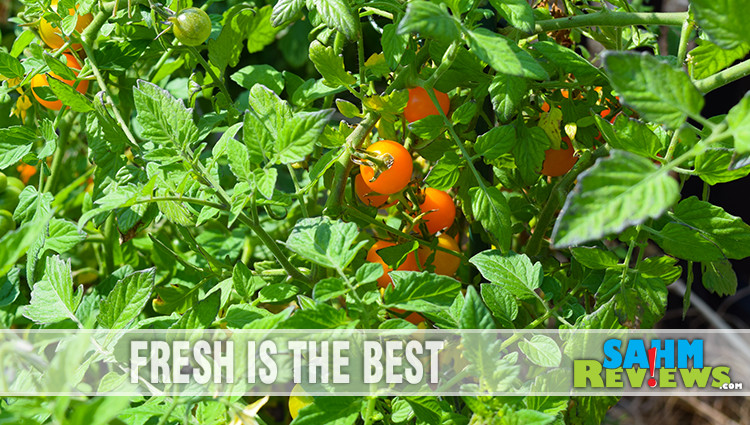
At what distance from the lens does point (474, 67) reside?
46cm

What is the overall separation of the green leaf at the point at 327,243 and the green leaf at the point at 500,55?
129 mm

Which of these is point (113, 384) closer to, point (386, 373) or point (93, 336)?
point (93, 336)

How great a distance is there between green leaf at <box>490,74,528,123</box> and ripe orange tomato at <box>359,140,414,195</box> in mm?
88

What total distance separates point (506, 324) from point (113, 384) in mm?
268

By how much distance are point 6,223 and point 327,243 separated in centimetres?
42

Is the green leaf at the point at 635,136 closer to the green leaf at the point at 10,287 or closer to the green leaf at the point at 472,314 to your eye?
the green leaf at the point at 472,314

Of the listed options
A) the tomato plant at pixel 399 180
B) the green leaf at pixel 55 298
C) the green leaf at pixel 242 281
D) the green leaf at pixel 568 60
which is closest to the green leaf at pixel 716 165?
the tomato plant at pixel 399 180

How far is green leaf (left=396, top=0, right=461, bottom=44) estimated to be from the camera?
1.05 feet

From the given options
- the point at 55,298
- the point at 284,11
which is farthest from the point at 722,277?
the point at 55,298

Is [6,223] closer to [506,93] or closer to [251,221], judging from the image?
[251,221]

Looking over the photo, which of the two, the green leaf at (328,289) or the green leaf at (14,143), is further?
the green leaf at (14,143)

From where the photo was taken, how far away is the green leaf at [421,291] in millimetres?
384

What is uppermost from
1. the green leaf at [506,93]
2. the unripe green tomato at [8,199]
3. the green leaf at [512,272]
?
the green leaf at [506,93]

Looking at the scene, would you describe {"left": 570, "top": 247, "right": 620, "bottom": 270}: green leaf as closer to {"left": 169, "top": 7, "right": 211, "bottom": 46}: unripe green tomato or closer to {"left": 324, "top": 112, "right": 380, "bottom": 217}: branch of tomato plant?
{"left": 324, "top": 112, "right": 380, "bottom": 217}: branch of tomato plant
